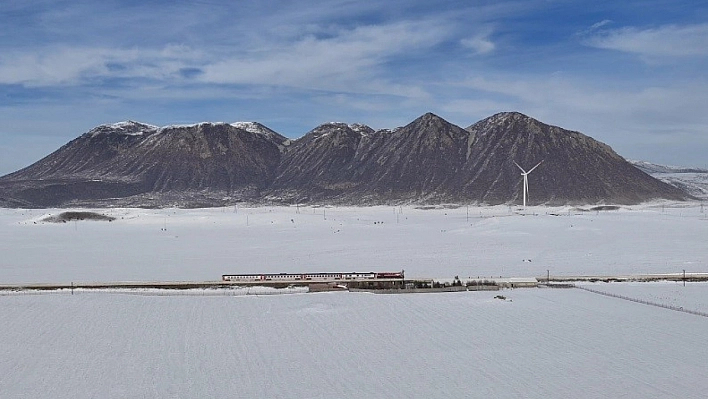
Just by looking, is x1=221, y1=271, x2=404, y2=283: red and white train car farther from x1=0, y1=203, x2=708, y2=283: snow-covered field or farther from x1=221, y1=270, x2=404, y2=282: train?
x1=0, y1=203, x2=708, y2=283: snow-covered field

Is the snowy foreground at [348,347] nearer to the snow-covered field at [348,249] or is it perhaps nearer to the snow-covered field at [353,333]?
the snow-covered field at [353,333]

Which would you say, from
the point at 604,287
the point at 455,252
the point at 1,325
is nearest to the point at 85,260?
the point at 1,325

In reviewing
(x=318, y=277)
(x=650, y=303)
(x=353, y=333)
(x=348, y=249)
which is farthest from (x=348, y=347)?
(x=348, y=249)

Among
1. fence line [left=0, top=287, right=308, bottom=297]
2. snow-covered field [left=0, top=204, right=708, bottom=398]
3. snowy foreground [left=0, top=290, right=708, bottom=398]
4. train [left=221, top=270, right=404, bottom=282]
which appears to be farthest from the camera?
train [left=221, top=270, right=404, bottom=282]

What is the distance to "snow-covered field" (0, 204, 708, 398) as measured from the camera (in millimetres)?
26203

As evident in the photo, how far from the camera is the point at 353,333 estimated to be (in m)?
35.2

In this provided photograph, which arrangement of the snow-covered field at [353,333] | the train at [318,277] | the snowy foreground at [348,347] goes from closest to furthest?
1. the snowy foreground at [348,347]
2. the snow-covered field at [353,333]
3. the train at [318,277]

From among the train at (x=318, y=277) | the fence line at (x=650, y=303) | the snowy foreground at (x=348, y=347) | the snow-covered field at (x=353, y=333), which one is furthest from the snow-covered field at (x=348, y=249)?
the snowy foreground at (x=348, y=347)

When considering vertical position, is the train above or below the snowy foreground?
above

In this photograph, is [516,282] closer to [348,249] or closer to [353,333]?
[353,333]

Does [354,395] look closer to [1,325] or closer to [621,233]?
[1,325]

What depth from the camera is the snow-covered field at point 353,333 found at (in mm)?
26203

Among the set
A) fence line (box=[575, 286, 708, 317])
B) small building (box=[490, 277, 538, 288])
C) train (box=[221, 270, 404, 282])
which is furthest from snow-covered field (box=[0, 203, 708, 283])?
fence line (box=[575, 286, 708, 317])

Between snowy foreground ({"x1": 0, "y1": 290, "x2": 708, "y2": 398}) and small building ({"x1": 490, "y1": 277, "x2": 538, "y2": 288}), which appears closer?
snowy foreground ({"x1": 0, "y1": 290, "x2": 708, "y2": 398})
